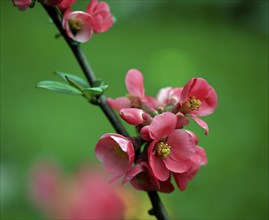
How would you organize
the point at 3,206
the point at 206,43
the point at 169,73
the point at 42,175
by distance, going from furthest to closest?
1. the point at 206,43
2. the point at 169,73
3. the point at 3,206
4. the point at 42,175

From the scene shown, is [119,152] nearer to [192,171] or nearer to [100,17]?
[192,171]

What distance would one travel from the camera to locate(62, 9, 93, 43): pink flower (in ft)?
2.54

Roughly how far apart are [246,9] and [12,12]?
2245 millimetres

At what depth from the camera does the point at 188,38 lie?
4758 mm

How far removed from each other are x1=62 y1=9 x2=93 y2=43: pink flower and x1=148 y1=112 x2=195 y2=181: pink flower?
0.18 meters

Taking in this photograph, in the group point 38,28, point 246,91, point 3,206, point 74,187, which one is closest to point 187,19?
point 38,28

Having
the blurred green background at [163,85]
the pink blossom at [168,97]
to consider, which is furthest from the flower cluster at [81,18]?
the blurred green background at [163,85]

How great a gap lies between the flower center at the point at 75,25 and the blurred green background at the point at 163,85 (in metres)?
0.96

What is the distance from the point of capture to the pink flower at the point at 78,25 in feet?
2.54

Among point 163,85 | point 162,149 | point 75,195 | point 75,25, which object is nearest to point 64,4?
point 75,25

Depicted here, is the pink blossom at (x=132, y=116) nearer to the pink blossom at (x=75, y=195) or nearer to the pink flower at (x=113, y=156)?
the pink flower at (x=113, y=156)

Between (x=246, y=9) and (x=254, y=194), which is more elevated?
(x=246, y=9)

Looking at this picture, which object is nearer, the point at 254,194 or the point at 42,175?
the point at 42,175

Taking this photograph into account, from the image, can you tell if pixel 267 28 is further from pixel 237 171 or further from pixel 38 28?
pixel 237 171
